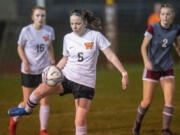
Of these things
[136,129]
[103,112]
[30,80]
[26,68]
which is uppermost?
[26,68]

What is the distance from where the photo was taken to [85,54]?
4.79 m

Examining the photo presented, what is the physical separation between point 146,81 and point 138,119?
2.09 feet

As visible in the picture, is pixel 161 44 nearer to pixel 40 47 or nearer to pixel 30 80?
pixel 40 47

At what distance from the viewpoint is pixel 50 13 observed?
125 ft

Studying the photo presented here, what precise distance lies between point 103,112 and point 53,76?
330 cm

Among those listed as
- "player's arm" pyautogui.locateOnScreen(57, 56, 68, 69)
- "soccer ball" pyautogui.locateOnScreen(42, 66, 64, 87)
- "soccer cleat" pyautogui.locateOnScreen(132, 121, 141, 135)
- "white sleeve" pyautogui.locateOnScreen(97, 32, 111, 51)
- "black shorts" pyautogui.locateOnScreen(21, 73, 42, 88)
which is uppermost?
"white sleeve" pyautogui.locateOnScreen(97, 32, 111, 51)

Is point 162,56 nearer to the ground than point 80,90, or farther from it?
farther from it

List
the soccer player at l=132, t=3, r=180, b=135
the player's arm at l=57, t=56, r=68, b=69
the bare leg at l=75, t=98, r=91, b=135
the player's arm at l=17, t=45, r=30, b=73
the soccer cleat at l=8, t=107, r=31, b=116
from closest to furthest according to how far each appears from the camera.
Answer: the bare leg at l=75, t=98, r=91, b=135 → the player's arm at l=57, t=56, r=68, b=69 → the soccer cleat at l=8, t=107, r=31, b=116 → the soccer player at l=132, t=3, r=180, b=135 → the player's arm at l=17, t=45, r=30, b=73

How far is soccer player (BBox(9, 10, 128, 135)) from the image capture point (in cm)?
472

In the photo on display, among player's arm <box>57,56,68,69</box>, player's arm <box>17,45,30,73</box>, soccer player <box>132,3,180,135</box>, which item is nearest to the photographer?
player's arm <box>57,56,68,69</box>

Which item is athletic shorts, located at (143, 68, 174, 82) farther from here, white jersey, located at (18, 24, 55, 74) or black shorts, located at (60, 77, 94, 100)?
white jersey, located at (18, 24, 55, 74)

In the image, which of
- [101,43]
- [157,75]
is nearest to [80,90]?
[101,43]

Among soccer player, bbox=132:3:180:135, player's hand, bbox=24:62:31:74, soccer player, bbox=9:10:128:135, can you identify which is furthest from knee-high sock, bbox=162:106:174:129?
player's hand, bbox=24:62:31:74

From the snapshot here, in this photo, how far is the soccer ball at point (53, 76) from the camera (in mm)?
4754
